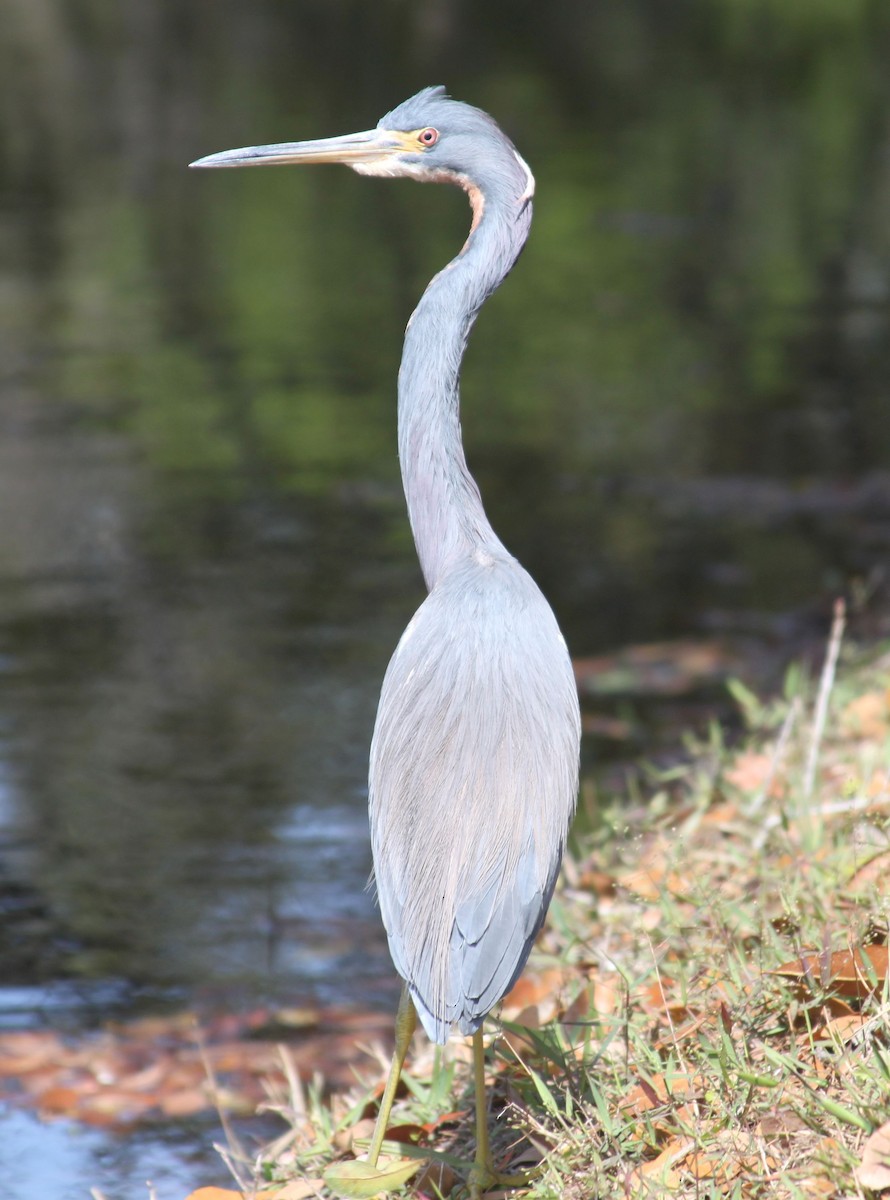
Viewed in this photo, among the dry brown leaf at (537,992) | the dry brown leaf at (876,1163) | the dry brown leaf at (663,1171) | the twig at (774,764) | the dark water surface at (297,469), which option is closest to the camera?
the dry brown leaf at (876,1163)

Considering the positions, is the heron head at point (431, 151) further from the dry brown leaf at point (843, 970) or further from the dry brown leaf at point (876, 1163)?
the dry brown leaf at point (876, 1163)

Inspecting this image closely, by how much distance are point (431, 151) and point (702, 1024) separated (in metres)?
2.02

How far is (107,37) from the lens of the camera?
953 inches

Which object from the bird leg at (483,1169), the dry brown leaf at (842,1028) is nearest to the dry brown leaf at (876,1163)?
the dry brown leaf at (842,1028)

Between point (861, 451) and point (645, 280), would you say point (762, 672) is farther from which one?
point (645, 280)

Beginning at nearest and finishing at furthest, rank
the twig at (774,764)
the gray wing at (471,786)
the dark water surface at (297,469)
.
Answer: the gray wing at (471,786)
the twig at (774,764)
the dark water surface at (297,469)

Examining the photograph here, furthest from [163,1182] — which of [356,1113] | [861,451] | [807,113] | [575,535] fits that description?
[807,113]

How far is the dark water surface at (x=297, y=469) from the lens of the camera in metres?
4.75

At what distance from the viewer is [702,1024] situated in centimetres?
308

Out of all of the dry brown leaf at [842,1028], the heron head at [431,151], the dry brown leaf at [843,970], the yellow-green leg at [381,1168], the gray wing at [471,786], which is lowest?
the yellow-green leg at [381,1168]

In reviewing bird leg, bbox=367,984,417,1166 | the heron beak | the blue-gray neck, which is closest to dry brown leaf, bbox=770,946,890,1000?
bird leg, bbox=367,984,417,1166

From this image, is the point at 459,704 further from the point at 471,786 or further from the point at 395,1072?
the point at 395,1072

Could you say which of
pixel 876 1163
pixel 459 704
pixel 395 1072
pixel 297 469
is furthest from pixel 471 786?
pixel 297 469

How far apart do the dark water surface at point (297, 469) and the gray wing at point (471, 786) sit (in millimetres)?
1268
